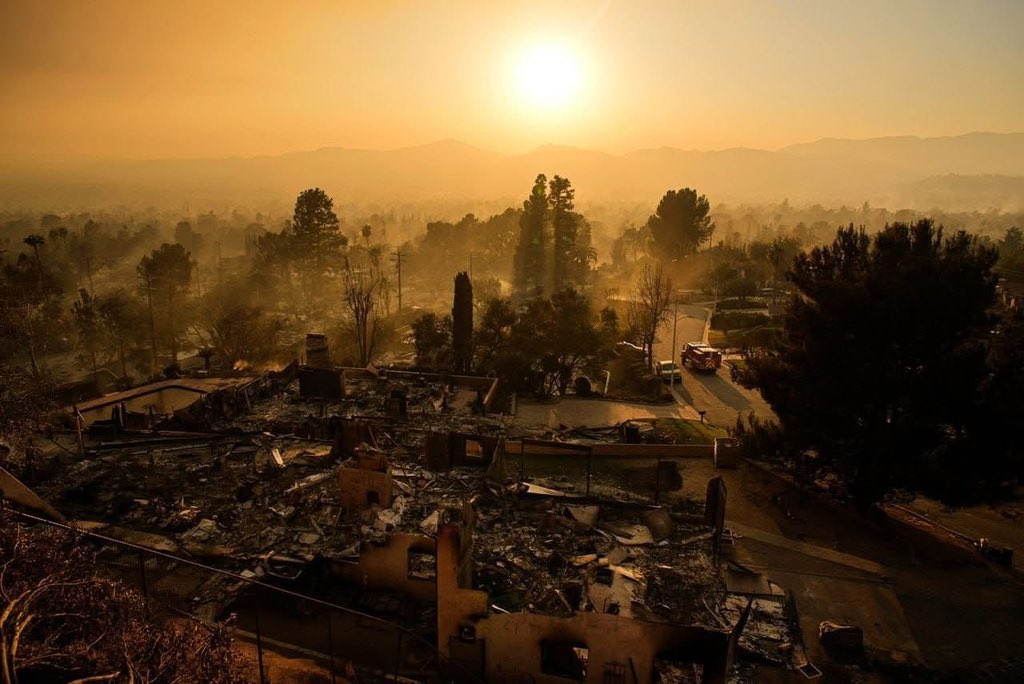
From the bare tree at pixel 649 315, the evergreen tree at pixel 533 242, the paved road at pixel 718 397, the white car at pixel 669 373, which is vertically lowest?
the paved road at pixel 718 397

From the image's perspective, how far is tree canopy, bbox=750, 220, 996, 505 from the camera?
44.9ft

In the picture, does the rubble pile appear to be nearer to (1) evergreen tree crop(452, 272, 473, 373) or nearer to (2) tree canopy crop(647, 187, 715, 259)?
(1) evergreen tree crop(452, 272, 473, 373)

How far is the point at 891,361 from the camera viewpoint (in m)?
14.5

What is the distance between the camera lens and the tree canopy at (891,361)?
44.9 feet

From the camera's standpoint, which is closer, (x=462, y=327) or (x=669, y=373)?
(x=669, y=373)

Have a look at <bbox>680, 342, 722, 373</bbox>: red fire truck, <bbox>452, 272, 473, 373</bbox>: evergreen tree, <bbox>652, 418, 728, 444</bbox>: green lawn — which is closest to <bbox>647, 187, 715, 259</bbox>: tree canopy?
<bbox>680, 342, 722, 373</bbox>: red fire truck

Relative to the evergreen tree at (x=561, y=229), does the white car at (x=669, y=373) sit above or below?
below

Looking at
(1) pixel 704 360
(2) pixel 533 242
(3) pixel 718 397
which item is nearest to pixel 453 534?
(3) pixel 718 397

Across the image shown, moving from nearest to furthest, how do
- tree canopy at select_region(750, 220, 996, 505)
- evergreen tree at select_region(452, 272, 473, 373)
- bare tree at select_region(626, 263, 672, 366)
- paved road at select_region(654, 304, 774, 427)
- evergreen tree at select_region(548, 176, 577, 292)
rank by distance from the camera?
tree canopy at select_region(750, 220, 996, 505) < paved road at select_region(654, 304, 774, 427) < evergreen tree at select_region(452, 272, 473, 373) < bare tree at select_region(626, 263, 672, 366) < evergreen tree at select_region(548, 176, 577, 292)

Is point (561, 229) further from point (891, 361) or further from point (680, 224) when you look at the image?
point (891, 361)

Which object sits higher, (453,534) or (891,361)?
(891,361)

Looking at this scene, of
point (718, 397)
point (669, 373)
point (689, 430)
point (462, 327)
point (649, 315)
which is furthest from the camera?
point (649, 315)

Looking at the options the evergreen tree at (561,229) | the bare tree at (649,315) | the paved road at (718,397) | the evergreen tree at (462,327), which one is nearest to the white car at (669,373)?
the paved road at (718,397)

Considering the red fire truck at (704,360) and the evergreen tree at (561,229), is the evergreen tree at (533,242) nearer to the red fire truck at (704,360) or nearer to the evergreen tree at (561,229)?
the evergreen tree at (561,229)
